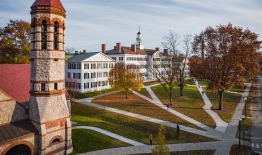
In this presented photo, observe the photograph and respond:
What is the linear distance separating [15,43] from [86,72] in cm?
1401

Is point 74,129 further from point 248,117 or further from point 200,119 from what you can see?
point 248,117

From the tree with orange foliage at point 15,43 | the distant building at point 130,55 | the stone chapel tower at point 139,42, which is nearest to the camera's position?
the tree with orange foliage at point 15,43

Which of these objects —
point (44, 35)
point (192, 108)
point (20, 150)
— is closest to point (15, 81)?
point (44, 35)

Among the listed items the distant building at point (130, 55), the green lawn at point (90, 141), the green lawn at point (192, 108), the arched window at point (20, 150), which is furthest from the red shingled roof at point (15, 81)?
the distant building at point (130, 55)

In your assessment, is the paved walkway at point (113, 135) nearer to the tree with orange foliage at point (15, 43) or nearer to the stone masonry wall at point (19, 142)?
the stone masonry wall at point (19, 142)

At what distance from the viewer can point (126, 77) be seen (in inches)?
1371

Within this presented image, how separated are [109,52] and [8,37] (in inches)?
1221

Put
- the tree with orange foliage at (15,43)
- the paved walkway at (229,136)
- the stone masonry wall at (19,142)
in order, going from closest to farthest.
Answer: the stone masonry wall at (19,142) → the paved walkway at (229,136) → the tree with orange foliage at (15,43)

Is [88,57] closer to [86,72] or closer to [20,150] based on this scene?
[86,72]

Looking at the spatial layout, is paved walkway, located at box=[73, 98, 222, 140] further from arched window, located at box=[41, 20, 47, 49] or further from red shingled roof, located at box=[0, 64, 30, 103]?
arched window, located at box=[41, 20, 47, 49]

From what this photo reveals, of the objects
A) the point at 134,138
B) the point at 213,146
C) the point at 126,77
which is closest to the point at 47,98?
the point at 134,138

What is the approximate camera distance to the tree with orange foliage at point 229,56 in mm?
25375

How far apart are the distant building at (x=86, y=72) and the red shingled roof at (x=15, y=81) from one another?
22873mm

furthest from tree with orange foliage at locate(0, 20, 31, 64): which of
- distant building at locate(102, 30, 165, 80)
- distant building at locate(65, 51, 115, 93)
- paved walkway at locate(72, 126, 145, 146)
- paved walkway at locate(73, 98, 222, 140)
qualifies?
distant building at locate(102, 30, 165, 80)
